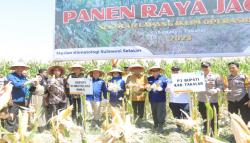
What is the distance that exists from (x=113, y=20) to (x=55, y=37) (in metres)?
1.31

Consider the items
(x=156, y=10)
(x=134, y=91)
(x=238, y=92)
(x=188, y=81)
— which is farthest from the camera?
(x=156, y=10)

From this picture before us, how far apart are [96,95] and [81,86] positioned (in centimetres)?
108

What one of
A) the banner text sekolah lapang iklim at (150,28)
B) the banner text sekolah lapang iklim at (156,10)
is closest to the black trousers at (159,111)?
the banner text sekolah lapang iklim at (150,28)

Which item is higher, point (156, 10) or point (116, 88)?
point (156, 10)

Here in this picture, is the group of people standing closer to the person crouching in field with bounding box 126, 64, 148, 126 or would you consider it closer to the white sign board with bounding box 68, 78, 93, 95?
the person crouching in field with bounding box 126, 64, 148, 126

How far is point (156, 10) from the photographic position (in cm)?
880

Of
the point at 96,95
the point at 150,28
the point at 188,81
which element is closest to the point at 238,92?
the point at 188,81

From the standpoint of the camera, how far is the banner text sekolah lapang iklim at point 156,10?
8.24 metres

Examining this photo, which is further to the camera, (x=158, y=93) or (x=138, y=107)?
(x=138, y=107)

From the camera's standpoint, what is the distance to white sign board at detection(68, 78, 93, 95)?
5.82 meters

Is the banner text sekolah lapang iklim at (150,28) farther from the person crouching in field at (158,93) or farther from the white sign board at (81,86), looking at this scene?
the white sign board at (81,86)

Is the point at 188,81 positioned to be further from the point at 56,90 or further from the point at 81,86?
the point at 56,90

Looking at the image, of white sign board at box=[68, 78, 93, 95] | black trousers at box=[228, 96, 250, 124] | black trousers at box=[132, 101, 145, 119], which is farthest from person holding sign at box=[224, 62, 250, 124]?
white sign board at box=[68, 78, 93, 95]

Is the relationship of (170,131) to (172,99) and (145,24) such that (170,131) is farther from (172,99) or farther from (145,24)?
(145,24)
